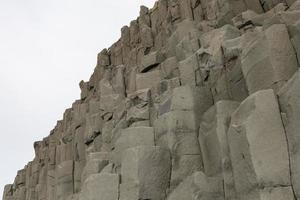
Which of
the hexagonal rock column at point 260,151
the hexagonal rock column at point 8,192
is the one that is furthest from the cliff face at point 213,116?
the hexagonal rock column at point 8,192

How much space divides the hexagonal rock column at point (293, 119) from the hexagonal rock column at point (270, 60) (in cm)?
96

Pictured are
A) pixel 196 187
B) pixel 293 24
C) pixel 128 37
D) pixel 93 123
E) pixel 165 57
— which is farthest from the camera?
pixel 128 37

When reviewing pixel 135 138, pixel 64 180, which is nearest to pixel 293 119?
pixel 135 138

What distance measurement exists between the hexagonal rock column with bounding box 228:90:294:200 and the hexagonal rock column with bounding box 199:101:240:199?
0.54 metres

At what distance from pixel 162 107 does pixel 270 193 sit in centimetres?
567

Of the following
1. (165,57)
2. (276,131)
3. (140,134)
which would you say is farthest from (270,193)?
(165,57)

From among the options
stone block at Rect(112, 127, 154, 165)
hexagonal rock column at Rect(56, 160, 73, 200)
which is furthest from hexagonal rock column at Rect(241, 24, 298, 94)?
hexagonal rock column at Rect(56, 160, 73, 200)

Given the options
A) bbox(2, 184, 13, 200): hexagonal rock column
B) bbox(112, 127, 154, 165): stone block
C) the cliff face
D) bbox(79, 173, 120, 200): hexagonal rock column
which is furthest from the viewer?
bbox(2, 184, 13, 200): hexagonal rock column

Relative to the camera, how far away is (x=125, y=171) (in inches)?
440

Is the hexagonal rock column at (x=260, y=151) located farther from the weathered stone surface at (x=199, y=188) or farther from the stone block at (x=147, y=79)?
the stone block at (x=147, y=79)

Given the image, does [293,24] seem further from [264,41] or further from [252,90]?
[252,90]

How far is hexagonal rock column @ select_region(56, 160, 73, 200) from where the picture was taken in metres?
21.3

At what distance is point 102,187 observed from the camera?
1137cm

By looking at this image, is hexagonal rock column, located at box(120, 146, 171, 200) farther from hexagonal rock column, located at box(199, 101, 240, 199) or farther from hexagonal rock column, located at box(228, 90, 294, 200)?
hexagonal rock column, located at box(228, 90, 294, 200)
